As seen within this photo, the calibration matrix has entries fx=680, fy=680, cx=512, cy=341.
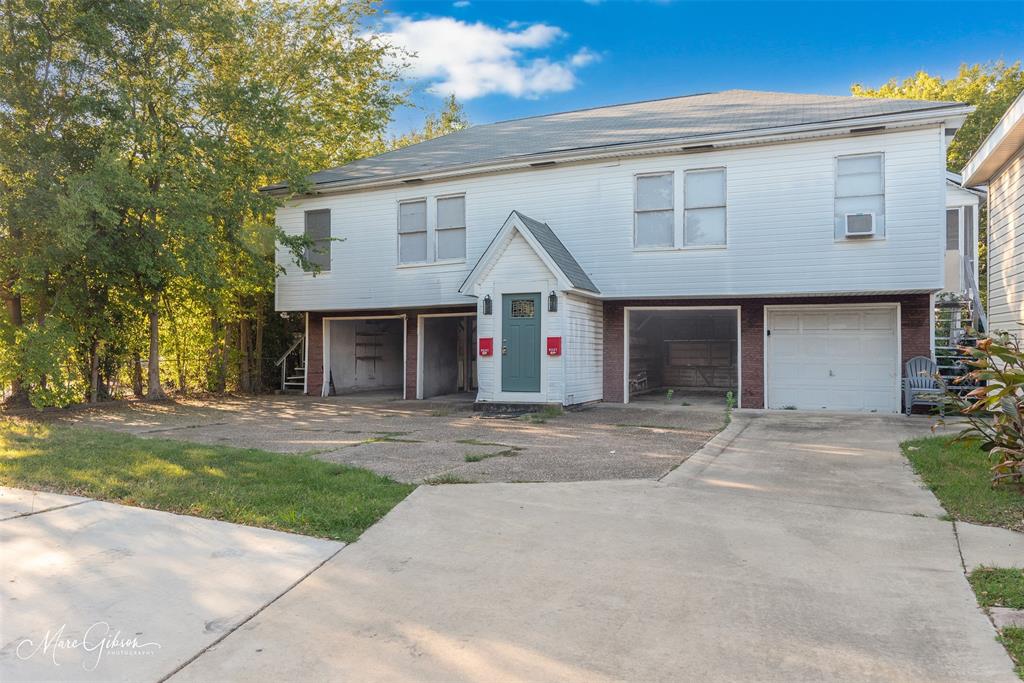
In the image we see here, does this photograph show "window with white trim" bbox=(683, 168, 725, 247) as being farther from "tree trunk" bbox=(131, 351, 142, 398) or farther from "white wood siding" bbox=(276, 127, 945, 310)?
"tree trunk" bbox=(131, 351, 142, 398)

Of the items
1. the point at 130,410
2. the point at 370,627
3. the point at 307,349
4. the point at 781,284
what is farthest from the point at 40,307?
the point at 781,284

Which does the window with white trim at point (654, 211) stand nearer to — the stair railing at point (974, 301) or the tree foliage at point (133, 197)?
the stair railing at point (974, 301)

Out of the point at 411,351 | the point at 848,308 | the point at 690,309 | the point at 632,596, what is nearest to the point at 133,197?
the point at 411,351

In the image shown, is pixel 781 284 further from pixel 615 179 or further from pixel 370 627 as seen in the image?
pixel 370 627

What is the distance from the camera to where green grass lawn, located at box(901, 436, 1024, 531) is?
5.46 metres

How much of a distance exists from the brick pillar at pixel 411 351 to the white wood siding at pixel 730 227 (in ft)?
4.38

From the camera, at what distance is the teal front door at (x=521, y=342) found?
45.6 ft

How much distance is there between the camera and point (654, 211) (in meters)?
14.5

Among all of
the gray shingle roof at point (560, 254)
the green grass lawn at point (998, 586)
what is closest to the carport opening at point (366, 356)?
the gray shingle roof at point (560, 254)

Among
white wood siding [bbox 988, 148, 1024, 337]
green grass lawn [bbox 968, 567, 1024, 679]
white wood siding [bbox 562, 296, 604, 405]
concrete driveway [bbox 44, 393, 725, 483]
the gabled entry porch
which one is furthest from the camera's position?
white wood siding [bbox 562, 296, 604, 405]

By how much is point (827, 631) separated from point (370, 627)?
2343mm

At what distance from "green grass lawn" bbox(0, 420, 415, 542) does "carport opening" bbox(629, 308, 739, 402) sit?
48.5 ft

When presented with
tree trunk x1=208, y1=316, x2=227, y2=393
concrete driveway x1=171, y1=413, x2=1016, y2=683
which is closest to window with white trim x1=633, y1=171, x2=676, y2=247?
concrete driveway x1=171, y1=413, x2=1016, y2=683

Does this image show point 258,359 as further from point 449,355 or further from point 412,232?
point 412,232
